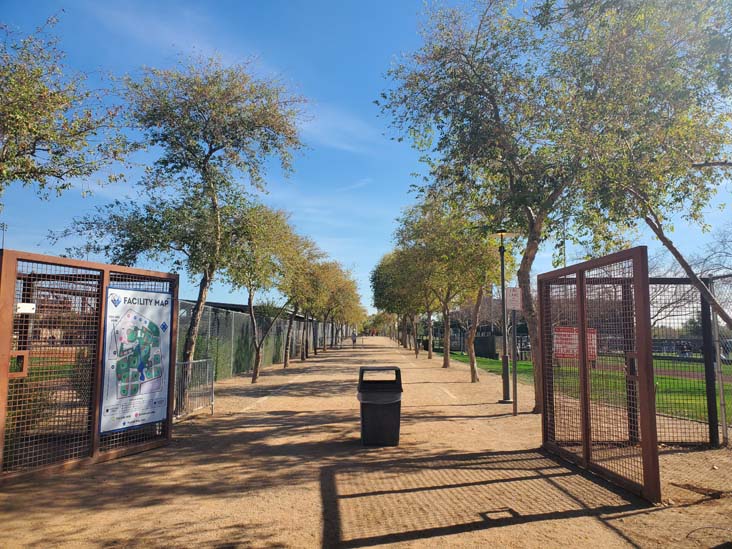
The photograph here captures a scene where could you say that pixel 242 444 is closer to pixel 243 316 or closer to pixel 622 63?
pixel 622 63

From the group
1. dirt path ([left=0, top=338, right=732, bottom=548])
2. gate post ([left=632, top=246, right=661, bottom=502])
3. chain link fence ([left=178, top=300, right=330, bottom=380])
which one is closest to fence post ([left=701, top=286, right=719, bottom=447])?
dirt path ([left=0, top=338, right=732, bottom=548])

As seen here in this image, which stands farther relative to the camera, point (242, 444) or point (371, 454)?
point (242, 444)

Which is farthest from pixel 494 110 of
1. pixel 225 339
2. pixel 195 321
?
pixel 225 339

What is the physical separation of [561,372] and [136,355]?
6.34m

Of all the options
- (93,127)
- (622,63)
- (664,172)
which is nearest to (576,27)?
(622,63)

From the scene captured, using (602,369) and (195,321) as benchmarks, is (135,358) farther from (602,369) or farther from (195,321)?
(602,369)

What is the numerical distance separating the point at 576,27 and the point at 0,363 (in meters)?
9.83

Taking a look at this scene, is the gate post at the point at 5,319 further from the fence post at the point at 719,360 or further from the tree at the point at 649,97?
the fence post at the point at 719,360

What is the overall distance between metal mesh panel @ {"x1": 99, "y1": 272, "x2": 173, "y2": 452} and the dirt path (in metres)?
0.42

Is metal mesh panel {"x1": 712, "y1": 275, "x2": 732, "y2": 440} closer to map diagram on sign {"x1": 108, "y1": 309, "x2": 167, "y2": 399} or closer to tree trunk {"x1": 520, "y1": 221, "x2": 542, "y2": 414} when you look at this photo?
tree trunk {"x1": 520, "y1": 221, "x2": 542, "y2": 414}

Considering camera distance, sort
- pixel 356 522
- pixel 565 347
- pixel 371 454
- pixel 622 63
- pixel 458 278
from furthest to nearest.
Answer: pixel 458 278
pixel 622 63
pixel 371 454
pixel 565 347
pixel 356 522

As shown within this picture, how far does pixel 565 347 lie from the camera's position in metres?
7.41

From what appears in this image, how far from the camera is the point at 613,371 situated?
6426mm

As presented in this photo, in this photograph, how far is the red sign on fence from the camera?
671 cm
